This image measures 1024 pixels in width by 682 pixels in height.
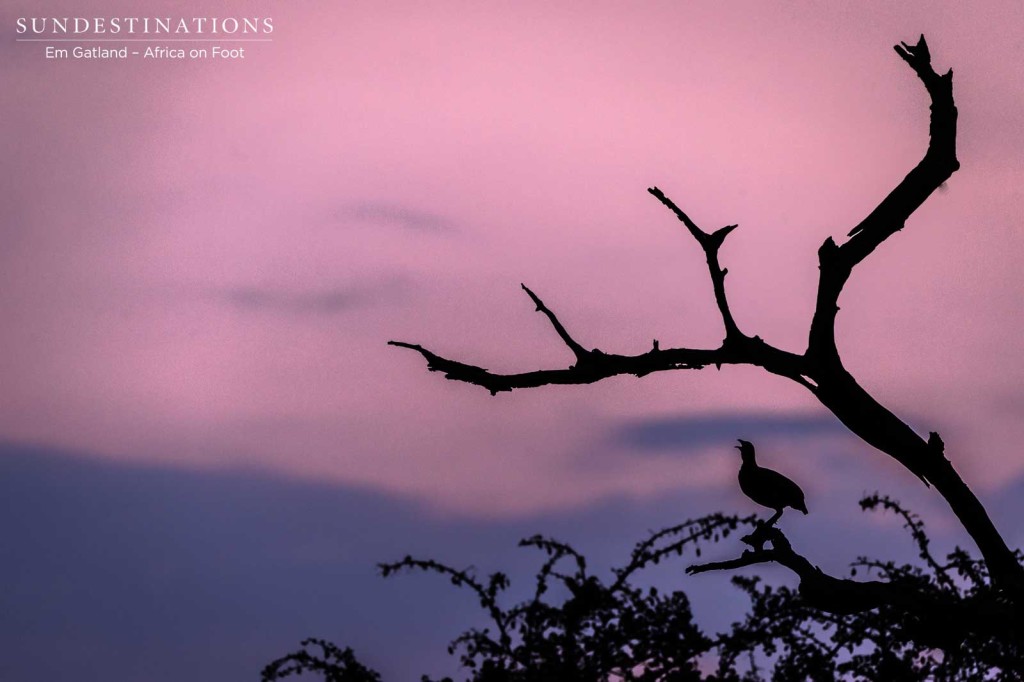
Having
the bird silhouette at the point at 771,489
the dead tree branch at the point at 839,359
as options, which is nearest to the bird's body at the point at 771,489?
the bird silhouette at the point at 771,489

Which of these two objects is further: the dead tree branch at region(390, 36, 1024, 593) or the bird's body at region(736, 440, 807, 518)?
the bird's body at region(736, 440, 807, 518)

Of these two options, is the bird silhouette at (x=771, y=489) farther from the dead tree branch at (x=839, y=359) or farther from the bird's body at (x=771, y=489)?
the dead tree branch at (x=839, y=359)

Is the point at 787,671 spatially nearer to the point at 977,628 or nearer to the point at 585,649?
the point at 585,649

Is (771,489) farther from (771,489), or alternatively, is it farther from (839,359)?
(839,359)

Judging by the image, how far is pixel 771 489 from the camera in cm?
884

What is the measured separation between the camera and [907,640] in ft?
36.6

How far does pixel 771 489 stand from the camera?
29.0 feet

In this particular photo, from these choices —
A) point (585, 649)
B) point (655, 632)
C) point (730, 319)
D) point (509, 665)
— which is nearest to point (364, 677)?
point (509, 665)

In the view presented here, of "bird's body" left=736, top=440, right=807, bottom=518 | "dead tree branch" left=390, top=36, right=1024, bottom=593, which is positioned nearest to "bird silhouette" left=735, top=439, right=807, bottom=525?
"bird's body" left=736, top=440, right=807, bottom=518

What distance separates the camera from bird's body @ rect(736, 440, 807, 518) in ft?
28.8

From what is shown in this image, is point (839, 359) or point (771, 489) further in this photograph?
point (771, 489)

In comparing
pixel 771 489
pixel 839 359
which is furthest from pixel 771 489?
pixel 839 359

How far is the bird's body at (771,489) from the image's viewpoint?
877 cm

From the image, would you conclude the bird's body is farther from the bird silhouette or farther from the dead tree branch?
the dead tree branch
